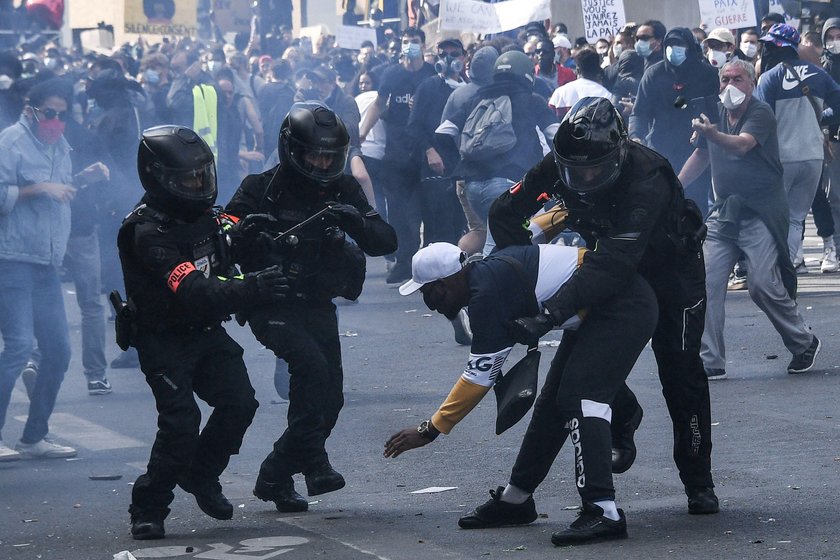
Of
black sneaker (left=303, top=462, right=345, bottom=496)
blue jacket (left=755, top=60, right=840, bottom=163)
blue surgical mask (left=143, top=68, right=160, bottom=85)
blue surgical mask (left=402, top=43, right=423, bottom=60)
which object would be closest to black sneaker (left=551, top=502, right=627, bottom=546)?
black sneaker (left=303, top=462, right=345, bottom=496)

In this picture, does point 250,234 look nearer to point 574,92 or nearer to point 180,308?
point 180,308

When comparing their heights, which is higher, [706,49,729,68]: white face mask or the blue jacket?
[706,49,729,68]: white face mask

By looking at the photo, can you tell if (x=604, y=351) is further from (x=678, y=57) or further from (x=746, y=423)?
(x=678, y=57)

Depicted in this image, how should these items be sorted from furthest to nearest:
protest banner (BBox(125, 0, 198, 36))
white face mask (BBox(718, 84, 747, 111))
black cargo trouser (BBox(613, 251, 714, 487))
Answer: protest banner (BBox(125, 0, 198, 36)) → white face mask (BBox(718, 84, 747, 111)) → black cargo trouser (BBox(613, 251, 714, 487))

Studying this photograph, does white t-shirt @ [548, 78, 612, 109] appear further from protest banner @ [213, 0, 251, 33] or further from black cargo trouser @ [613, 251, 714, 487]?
protest banner @ [213, 0, 251, 33]

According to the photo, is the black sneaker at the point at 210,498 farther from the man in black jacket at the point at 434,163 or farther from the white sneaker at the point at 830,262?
the white sneaker at the point at 830,262

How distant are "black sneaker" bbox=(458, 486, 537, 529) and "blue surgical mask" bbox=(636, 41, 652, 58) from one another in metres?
9.05

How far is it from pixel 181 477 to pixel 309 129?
147 centimetres

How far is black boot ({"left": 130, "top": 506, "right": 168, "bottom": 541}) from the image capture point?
5855mm

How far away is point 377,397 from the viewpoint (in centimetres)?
921

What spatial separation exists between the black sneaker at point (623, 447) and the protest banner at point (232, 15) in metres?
25.3

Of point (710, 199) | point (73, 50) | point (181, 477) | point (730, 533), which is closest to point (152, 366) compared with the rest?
point (181, 477)

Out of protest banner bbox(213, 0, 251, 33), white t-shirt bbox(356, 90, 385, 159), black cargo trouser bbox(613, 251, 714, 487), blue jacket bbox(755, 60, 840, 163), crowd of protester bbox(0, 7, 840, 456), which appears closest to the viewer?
black cargo trouser bbox(613, 251, 714, 487)

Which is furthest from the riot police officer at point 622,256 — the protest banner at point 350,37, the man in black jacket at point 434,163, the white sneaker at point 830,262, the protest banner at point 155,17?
the protest banner at point 155,17
